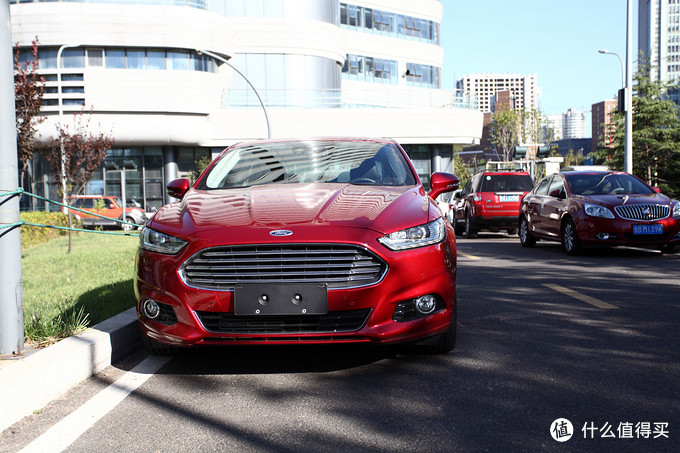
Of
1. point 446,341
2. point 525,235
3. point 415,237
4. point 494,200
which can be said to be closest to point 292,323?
point 415,237

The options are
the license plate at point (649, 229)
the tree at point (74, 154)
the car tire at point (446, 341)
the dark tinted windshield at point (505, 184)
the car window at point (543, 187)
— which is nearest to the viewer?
the car tire at point (446, 341)

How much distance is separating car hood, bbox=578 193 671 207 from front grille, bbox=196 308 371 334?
28.6 ft

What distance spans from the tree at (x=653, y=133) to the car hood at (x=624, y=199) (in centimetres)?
2435

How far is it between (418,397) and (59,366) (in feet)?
6.66

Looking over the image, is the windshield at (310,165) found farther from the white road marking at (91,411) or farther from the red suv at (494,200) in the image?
the red suv at (494,200)

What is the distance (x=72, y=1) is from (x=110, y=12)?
194cm

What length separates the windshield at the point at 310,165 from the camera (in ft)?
18.8

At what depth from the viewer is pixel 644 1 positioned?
181m

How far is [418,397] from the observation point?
390cm

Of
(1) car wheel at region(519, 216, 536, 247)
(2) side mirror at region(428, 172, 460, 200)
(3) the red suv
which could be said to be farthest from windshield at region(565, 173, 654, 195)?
(2) side mirror at region(428, 172, 460, 200)

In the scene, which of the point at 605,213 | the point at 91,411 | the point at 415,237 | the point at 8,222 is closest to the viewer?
the point at 91,411

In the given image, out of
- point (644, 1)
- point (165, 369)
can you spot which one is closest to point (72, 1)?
point (165, 369)

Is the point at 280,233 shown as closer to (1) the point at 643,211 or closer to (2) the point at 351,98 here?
(1) the point at 643,211

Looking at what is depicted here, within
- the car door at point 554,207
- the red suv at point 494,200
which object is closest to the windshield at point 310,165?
the car door at point 554,207
